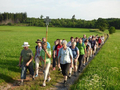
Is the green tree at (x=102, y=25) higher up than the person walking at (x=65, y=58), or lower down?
higher up

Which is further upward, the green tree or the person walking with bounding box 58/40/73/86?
the green tree

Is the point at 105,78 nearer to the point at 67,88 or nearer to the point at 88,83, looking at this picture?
the point at 88,83

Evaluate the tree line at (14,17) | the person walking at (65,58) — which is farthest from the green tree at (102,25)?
the tree line at (14,17)

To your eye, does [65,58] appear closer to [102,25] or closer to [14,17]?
[102,25]

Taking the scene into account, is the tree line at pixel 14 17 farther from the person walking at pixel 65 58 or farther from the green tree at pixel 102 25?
the person walking at pixel 65 58

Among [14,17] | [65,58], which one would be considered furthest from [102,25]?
[14,17]

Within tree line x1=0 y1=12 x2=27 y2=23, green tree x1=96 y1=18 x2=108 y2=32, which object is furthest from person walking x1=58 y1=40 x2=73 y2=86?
tree line x1=0 y1=12 x2=27 y2=23

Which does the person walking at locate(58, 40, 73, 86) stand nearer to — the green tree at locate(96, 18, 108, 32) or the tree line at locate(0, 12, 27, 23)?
the green tree at locate(96, 18, 108, 32)

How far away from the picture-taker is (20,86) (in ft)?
18.6

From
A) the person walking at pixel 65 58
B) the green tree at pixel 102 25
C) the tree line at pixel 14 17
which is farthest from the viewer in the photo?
the tree line at pixel 14 17

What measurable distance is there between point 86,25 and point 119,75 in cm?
11329

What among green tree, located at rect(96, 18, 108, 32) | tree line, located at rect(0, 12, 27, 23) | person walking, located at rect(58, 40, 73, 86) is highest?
tree line, located at rect(0, 12, 27, 23)

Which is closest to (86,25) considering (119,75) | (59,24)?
(59,24)

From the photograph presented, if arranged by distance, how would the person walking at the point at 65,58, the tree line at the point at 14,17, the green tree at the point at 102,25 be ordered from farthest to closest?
the tree line at the point at 14,17
the green tree at the point at 102,25
the person walking at the point at 65,58
